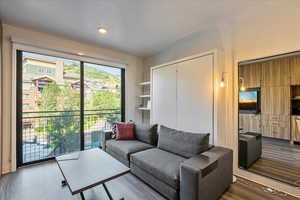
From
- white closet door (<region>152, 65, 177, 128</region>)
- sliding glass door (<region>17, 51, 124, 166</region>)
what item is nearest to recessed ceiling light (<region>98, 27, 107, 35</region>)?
sliding glass door (<region>17, 51, 124, 166</region>)

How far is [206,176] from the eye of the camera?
59.3 inches

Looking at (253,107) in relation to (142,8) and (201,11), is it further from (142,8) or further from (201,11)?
(142,8)

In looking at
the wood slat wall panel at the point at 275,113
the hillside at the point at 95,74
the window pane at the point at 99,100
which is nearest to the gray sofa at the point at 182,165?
the window pane at the point at 99,100

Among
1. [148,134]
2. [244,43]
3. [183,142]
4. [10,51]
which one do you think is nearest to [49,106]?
[10,51]

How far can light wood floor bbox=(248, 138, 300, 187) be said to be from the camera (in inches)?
84.8

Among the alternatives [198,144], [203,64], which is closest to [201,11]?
[203,64]

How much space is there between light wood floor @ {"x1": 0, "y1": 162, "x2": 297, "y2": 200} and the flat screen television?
121 cm

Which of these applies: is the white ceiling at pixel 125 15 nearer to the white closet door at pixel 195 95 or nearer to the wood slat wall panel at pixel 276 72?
the white closet door at pixel 195 95

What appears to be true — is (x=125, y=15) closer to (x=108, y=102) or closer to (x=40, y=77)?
(x=40, y=77)

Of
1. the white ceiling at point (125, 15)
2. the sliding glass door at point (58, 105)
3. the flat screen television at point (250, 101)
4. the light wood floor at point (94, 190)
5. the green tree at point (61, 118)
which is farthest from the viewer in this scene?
the green tree at point (61, 118)

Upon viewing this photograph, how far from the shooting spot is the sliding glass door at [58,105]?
271 centimetres

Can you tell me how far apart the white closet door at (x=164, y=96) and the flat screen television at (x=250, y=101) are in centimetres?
119

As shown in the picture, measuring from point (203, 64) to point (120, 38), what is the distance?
1.87m

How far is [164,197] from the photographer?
180 cm
